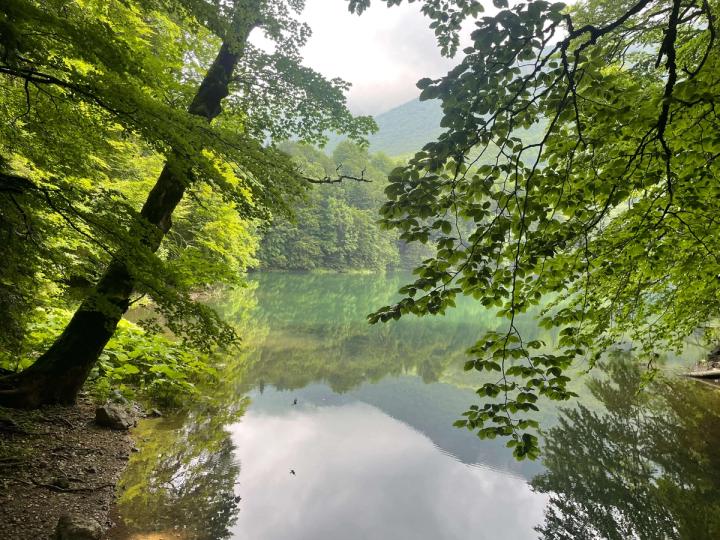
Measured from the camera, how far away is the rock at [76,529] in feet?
13.3

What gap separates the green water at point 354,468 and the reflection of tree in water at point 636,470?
1.7 inches

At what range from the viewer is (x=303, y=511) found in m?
6.38

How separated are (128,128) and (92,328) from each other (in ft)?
11.7

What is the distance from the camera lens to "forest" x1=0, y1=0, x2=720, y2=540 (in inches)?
92.9

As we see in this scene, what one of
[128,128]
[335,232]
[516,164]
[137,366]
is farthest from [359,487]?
[335,232]

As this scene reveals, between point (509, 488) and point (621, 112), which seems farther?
point (509, 488)

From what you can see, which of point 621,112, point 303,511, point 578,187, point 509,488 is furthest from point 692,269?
point 303,511

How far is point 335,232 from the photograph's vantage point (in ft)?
188

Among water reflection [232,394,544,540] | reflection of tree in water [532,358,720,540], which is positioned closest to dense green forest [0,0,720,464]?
water reflection [232,394,544,540]

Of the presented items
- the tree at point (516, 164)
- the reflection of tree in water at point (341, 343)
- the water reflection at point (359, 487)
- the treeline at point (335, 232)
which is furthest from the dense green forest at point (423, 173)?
the treeline at point (335, 232)

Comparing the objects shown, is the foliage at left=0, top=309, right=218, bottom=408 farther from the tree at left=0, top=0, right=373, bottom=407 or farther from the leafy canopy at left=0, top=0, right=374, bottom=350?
the leafy canopy at left=0, top=0, right=374, bottom=350

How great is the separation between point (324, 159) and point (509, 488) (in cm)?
6321

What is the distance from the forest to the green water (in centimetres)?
5

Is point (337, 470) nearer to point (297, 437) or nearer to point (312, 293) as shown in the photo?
point (297, 437)
